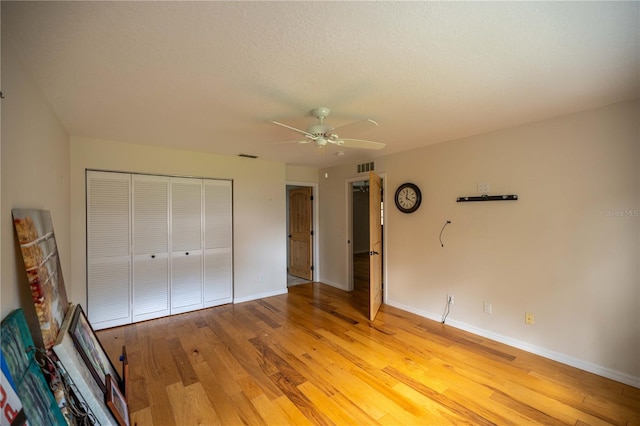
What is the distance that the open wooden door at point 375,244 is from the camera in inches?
145

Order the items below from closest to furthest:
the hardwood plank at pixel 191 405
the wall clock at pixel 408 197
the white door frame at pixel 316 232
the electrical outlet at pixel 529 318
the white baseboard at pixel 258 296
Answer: the hardwood plank at pixel 191 405 < the electrical outlet at pixel 529 318 < the wall clock at pixel 408 197 < the white baseboard at pixel 258 296 < the white door frame at pixel 316 232

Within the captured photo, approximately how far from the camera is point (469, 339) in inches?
123

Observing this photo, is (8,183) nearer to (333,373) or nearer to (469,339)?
(333,373)

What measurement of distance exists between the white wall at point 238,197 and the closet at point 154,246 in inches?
3.9

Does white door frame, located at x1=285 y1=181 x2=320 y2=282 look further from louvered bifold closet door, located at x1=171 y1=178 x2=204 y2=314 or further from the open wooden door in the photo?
louvered bifold closet door, located at x1=171 y1=178 x2=204 y2=314

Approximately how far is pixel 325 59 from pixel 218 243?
11.2 feet

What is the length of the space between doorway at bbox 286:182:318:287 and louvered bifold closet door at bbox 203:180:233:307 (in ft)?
4.61

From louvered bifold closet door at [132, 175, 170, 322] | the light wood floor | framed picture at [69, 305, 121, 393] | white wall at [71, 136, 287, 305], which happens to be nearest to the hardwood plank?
the light wood floor

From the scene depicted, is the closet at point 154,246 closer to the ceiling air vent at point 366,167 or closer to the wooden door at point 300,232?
the wooden door at point 300,232

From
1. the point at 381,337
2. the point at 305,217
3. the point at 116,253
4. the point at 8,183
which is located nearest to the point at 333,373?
the point at 381,337

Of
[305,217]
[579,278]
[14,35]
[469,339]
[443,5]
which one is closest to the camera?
[443,5]

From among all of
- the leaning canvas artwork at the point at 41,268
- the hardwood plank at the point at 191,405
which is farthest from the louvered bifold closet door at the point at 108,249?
the hardwood plank at the point at 191,405

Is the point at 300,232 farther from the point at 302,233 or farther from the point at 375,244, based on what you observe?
the point at 375,244

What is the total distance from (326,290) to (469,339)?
2.54 m
